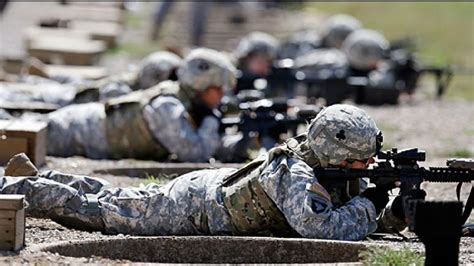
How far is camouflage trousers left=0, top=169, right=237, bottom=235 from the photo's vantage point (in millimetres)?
10086

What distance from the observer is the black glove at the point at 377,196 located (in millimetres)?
9938

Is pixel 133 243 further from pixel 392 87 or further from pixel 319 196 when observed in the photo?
pixel 392 87

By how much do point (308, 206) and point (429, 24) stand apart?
32772mm

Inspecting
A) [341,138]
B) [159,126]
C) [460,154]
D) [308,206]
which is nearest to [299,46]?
[460,154]

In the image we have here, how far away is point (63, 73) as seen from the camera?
888 inches

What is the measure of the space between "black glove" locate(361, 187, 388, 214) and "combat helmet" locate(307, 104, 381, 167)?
259 mm

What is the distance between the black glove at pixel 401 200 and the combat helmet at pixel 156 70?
7961mm

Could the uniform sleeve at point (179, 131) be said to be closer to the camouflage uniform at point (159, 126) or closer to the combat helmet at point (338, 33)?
the camouflage uniform at point (159, 126)

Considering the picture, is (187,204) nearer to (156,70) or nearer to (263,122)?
(263,122)

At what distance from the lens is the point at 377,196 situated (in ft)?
32.7

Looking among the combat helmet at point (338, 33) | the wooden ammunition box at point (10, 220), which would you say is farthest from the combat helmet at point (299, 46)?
the wooden ammunition box at point (10, 220)

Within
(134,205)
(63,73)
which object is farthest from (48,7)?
(134,205)

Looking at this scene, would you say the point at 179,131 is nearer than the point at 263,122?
Yes

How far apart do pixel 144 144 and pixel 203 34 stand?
21274 mm
